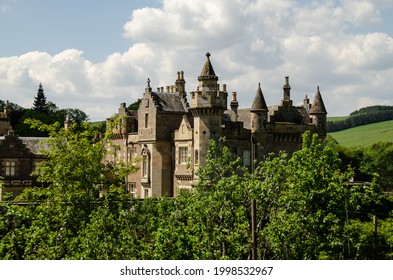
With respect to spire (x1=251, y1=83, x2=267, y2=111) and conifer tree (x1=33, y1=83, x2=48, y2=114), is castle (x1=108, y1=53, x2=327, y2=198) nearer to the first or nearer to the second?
spire (x1=251, y1=83, x2=267, y2=111)

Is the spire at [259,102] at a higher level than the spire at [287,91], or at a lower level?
lower

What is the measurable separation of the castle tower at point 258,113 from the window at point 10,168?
21489 mm

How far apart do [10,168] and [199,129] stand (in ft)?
65.0

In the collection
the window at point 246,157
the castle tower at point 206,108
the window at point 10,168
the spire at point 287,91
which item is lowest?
the window at point 10,168

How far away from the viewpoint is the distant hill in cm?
14150

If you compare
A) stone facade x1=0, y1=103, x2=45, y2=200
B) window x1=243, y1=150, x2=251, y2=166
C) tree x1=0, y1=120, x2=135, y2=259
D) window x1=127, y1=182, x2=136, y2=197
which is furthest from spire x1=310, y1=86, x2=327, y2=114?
tree x1=0, y1=120, x2=135, y2=259

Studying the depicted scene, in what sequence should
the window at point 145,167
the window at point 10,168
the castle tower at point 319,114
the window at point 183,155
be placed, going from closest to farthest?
1. the window at point 183,155
2. the window at point 145,167
3. the castle tower at point 319,114
4. the window at point 10,168

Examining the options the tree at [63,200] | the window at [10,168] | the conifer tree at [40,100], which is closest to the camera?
the tree at [63,200]

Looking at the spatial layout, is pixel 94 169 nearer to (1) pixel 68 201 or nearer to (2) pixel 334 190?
(1) pixel 68 201

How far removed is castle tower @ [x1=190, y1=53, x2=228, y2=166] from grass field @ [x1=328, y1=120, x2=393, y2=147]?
7737cm

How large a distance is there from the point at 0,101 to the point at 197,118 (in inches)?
3316

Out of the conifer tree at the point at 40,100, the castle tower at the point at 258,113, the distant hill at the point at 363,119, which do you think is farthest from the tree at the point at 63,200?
the distant hill at the point at 363,119

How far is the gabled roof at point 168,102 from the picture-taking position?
176 feet

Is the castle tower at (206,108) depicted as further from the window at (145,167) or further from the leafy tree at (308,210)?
the leafy tree at (308,210)
